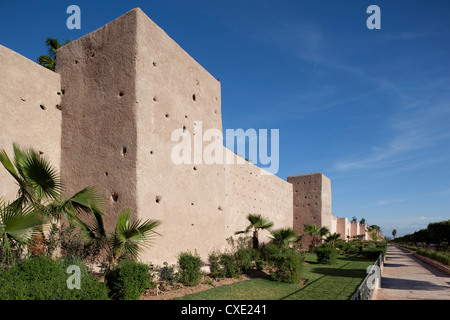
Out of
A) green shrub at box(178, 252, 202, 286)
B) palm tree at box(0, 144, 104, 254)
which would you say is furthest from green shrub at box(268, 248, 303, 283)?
palm tree at box(0, 144, 104, 254)

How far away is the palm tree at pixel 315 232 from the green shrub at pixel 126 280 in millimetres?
17138

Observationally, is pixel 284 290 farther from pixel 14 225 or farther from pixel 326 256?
pixel 326 256

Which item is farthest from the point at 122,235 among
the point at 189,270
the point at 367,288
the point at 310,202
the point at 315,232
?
the point at 310,202

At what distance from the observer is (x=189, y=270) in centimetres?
711

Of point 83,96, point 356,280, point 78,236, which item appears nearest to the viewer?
point 78,236

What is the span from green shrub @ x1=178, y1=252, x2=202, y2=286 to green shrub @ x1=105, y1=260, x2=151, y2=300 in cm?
155

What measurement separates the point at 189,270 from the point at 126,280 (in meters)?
2.12

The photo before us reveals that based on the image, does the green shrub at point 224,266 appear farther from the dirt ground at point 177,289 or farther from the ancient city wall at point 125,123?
the ancient city wall at point 125,123

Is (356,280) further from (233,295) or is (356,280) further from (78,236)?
(78,236)

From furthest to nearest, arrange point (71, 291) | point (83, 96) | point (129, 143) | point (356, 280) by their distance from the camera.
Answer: point (356, 280) → point (83, 96) → point (129, 143) → point (71, 291)

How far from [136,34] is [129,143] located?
8.93ft

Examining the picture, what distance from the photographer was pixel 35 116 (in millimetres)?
7270
